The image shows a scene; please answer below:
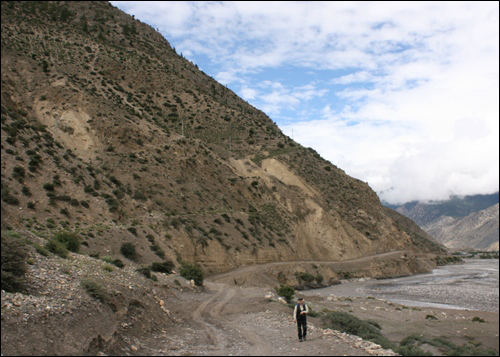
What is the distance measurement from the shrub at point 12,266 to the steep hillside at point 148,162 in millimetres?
12326

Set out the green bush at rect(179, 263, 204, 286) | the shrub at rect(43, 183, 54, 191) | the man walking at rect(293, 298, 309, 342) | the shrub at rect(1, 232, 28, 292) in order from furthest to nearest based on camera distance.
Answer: the shrub at rect(43, 183, 54, 191) → the green bush at rect(179, 263, 204, 286) → the man walking at rect(293, 298, 309, 342) → the shrub at rect(1, 232, 28, 292)

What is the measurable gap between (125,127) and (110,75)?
19.2m

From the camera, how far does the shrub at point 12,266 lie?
912 centimetres

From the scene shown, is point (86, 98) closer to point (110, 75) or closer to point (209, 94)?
point (110, 75)

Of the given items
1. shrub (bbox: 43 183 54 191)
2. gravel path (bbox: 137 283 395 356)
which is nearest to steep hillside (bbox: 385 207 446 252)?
shrub (bbox: 43 183 54 191)

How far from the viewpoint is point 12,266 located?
952 cm

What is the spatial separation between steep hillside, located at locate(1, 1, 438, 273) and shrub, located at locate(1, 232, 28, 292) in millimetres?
12326

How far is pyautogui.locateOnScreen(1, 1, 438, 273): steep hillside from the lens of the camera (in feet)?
104

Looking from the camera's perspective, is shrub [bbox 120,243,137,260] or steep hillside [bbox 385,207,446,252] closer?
shrub [bbox 120,243,137,260]

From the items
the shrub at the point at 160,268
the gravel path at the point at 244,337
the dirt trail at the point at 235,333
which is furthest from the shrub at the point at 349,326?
the shrub at the point at 160,268

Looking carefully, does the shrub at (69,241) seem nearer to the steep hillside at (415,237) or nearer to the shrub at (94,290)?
the shrub at (94,290)

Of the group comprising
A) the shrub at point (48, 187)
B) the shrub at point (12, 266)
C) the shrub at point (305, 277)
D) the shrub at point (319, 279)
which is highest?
the shrub at point (48, 187)

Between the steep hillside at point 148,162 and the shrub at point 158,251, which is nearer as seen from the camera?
the shrub at point 158,251

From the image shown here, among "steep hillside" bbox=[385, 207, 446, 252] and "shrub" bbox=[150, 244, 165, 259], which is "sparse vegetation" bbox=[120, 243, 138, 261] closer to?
"shrub" bbox=[150, 244, 165, 259]
